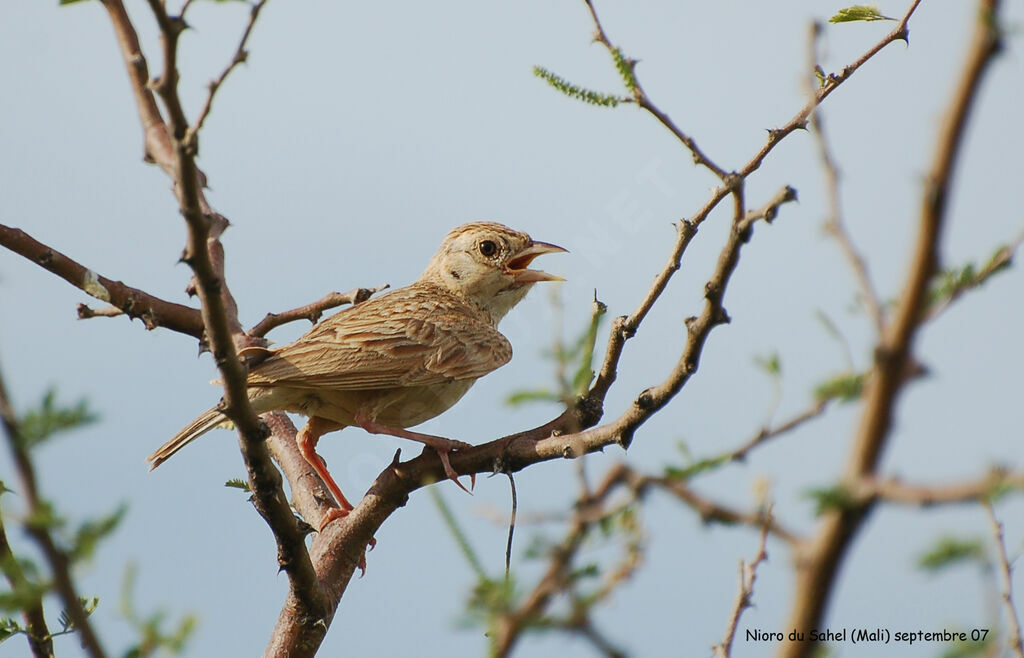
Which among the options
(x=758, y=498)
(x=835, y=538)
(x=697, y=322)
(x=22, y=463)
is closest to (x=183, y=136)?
(x=22, y=463)

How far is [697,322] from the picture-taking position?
370cm

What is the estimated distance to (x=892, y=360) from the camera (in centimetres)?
145

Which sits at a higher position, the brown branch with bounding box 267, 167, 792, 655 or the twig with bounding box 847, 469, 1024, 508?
the brown branch with bounding box 267, 167, 792, 655

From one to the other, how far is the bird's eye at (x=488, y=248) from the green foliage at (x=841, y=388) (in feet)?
21.7

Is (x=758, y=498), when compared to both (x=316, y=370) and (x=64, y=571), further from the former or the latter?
(x=316, y=370)

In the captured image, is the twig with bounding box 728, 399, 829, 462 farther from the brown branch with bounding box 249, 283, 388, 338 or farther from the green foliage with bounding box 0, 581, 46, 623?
the brown branch with bounding box 249, 283, 388, 338

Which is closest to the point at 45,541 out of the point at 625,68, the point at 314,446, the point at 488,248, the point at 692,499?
the point at 692,499

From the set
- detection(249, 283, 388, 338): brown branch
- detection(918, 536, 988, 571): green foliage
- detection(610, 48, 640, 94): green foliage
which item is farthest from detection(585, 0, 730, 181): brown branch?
detection(249, 283, 388, 338): brown branch

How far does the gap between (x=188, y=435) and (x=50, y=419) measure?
3.74 m

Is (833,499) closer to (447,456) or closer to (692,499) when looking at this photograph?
(692,499)

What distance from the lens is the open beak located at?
889 centimetres

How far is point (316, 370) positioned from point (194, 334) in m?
0.86

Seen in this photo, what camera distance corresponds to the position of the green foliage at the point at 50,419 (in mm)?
2589

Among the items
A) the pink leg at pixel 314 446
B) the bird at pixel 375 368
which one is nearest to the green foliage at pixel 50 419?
the bird at pixel 375 368
